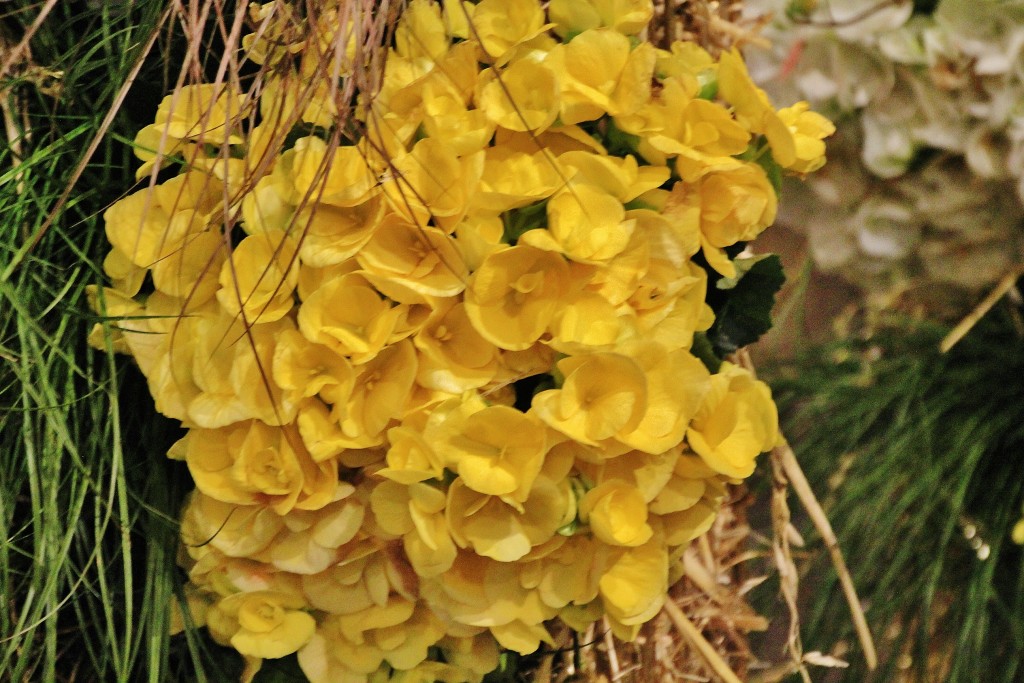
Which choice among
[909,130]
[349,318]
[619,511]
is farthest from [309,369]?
[909,130]

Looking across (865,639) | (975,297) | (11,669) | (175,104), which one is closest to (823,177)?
(975,297)

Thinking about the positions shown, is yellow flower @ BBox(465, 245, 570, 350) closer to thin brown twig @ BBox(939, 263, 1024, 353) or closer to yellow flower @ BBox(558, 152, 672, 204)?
yellow flower @ BBox(558, 152, 672, 204)

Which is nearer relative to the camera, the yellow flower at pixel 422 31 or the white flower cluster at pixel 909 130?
the yellow flower at pixel 422 31

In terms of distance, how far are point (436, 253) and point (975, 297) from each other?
43 centimetres

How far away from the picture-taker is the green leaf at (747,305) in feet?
1.27

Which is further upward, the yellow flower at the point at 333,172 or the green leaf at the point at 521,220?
the yellow flower at the point at 333,172

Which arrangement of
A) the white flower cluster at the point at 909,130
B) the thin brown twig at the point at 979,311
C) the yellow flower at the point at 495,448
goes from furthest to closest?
the thin brown twig at the point at 979,311, the white flower cluster at the point at 909,130, the yellow flower at the point at 495,448

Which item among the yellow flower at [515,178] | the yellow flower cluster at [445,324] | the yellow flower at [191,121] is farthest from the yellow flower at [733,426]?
the yellow flower at [191,121]

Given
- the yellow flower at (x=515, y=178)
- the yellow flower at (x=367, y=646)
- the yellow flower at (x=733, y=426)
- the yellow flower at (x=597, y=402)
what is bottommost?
the yellow flower at (x=367, y=646)

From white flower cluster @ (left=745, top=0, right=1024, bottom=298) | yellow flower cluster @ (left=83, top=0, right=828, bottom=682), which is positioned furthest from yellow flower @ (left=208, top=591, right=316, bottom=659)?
white flower cluster @ (left=745, top=0, right=1024, bottom=298)

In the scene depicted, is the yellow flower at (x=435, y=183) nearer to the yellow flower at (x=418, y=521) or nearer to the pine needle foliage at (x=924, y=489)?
the yellow flower at (x=418, y=521)

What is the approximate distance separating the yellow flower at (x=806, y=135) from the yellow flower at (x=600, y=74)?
7 cm

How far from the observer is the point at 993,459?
60 cm

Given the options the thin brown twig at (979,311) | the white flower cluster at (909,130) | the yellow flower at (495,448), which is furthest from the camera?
the thin brown twig at (979,311)
